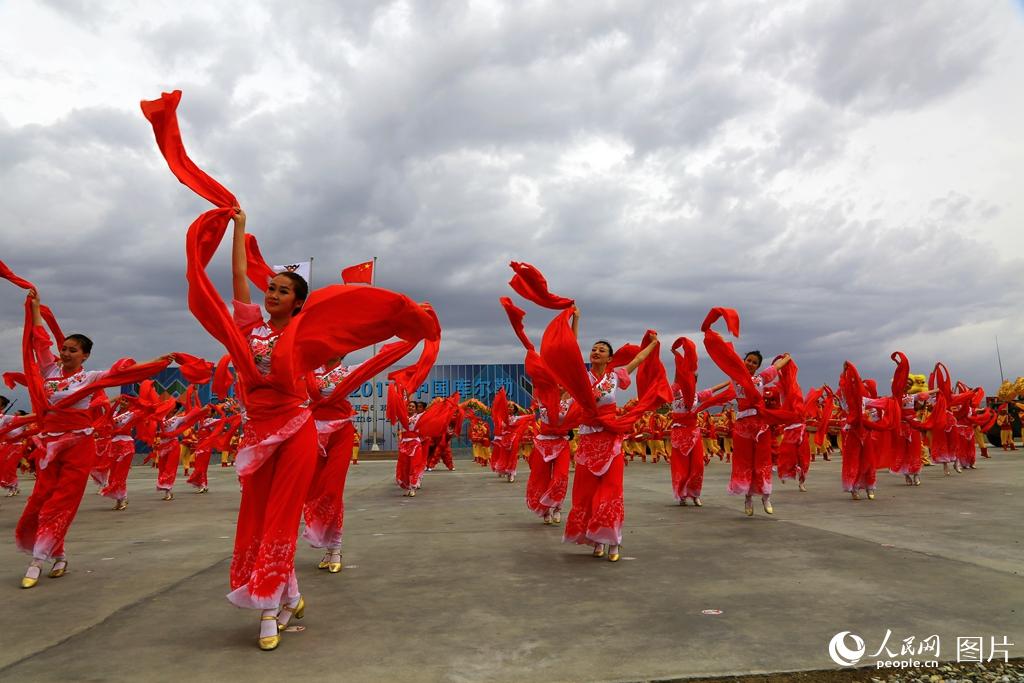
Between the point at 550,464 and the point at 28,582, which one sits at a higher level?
the point at 550,464

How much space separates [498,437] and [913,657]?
38.8ft

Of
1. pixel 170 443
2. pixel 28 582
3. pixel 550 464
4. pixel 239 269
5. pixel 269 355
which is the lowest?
pixel 28 582

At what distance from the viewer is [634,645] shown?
3.01 metres

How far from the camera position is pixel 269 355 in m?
3.33

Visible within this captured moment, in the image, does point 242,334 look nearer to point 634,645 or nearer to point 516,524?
point 634,645

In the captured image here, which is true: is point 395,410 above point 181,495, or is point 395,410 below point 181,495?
above

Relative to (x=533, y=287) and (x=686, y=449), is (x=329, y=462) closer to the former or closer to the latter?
(x=533, y=287)

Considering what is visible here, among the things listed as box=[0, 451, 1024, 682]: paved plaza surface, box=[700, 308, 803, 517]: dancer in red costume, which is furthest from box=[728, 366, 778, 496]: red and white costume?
box=[0, 451, 1024, 682]: paved plaza surface

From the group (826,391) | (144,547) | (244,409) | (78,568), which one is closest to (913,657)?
(244,409)

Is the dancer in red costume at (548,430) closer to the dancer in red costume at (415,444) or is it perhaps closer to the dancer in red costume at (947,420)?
the dancer in red costume at (415,444)

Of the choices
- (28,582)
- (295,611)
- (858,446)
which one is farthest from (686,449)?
(28,582)

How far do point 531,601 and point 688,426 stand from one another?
17.1 ft

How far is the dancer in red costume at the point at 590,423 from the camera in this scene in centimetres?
512

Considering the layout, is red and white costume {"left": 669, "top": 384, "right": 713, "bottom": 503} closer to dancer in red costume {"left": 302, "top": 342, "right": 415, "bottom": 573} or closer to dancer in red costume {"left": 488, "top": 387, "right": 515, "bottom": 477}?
dancer in red costume {"left": 302, "top": 342, "right": 415, "bottom": 573}
